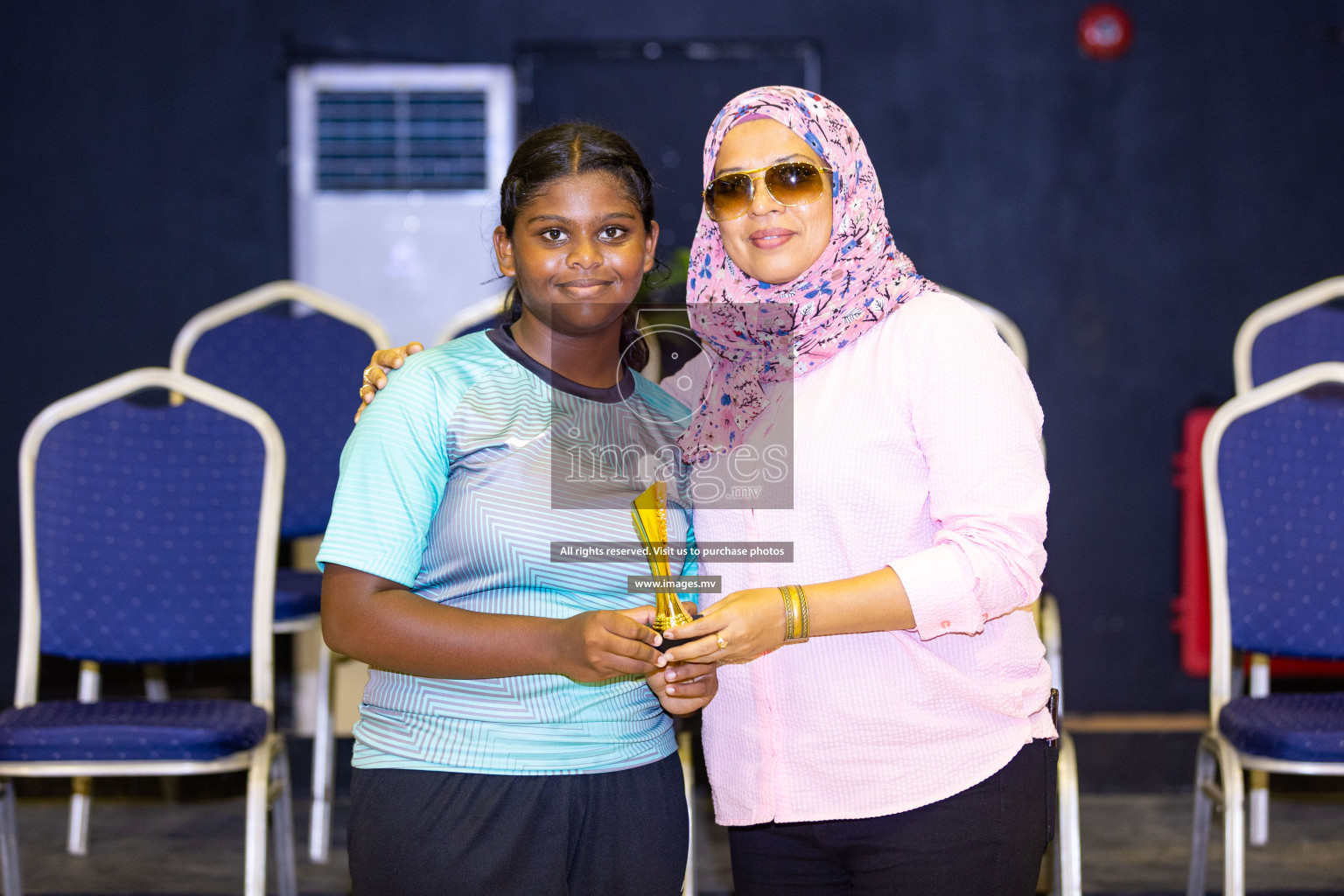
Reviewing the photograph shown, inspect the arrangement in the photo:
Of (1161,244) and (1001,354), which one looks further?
(1161,244)

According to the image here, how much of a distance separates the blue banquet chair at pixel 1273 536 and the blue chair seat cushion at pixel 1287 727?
16 mm

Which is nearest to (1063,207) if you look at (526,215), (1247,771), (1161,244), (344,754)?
(1161,244)

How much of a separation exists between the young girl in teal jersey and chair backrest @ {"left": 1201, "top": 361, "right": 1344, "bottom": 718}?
1.39 m

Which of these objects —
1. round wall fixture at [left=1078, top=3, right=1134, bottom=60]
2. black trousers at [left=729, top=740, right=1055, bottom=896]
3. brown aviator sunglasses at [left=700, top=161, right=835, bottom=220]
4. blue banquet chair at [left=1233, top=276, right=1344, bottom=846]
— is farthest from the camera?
round wall fixture at [left=1078, top=3, right=1134, bottom=60]

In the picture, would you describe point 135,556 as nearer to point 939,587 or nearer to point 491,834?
point 491,834

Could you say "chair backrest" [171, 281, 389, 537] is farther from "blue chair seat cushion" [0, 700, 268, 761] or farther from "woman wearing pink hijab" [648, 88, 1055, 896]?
"woman wearing pink hijab" [648, 88, 1055, 896]

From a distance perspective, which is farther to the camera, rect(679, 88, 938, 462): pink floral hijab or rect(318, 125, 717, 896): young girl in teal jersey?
rect(679, 88, 938, 462): pink floral hijab

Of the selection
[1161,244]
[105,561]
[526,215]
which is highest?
[1161,244]

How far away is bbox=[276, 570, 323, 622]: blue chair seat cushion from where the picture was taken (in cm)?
272

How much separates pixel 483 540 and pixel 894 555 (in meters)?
0.45

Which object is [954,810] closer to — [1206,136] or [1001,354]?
[1001,354]

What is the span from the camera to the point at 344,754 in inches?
137

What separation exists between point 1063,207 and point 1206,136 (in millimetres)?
550

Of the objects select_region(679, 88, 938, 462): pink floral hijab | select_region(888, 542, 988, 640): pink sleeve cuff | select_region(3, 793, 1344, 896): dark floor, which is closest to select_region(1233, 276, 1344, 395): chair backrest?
select_region(3, 793, 1344, 896): dark floor
